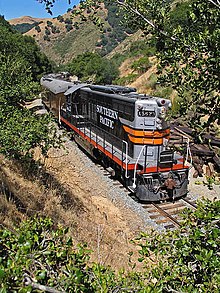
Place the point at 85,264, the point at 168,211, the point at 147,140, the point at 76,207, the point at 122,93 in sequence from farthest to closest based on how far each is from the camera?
1. the point at 122,93
2. the point at 147,140
3. the point at 168,211
4. the point at 76,207
5. the point at 85,264

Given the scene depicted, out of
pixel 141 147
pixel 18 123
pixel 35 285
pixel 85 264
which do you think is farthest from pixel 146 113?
pixel 35 285

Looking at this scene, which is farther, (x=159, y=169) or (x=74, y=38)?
(x=74, y=38)

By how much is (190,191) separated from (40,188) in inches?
241

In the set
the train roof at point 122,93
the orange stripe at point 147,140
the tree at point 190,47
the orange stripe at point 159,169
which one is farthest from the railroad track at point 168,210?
the tree at point 190,47

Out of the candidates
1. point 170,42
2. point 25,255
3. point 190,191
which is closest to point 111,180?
point 190,191

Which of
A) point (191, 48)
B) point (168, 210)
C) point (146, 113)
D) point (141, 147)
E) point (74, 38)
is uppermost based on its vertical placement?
point (74, 38)

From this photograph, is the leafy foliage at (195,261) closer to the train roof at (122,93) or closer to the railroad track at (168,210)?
the railroad track at (168,210)

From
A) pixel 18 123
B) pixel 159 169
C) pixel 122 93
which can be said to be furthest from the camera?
pixel 122 93

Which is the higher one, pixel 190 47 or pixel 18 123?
pixel 190 47

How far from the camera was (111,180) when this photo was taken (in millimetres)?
13539

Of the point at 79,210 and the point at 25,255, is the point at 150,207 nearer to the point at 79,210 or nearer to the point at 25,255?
the point at 79,210

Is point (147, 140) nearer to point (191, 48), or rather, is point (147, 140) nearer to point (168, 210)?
point (168, 210)

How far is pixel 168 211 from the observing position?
35.8ft

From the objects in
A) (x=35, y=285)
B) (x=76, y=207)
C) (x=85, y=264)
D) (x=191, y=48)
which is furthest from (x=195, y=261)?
(x=76, y=207)
